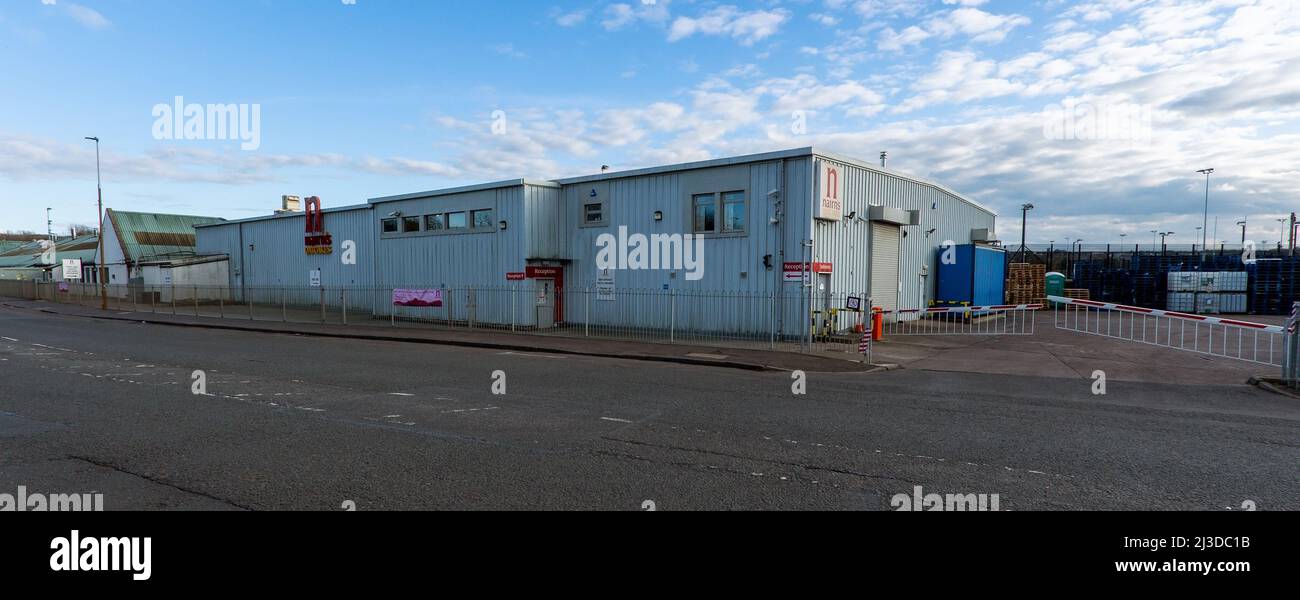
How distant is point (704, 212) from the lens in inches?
778

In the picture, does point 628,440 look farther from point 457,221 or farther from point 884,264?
point 457,221

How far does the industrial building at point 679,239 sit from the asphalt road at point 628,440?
22.2ft

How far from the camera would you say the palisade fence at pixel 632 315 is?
1762 cm

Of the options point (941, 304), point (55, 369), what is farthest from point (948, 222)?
point (55, 369)

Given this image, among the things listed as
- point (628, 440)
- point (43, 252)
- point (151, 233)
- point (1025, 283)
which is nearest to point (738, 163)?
point (628, 440)

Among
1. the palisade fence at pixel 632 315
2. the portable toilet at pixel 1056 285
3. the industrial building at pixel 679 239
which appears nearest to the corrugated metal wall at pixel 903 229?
the industrial building at pixel 679 239

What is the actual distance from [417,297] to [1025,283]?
26798mm

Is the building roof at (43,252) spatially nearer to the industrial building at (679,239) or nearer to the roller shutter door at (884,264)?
the industrial building at (679,239)

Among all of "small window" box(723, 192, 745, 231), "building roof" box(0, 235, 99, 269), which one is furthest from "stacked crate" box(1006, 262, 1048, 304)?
"building roof" box(0, 235, 99, 269)

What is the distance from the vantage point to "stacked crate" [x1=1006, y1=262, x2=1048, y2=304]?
1206 inches

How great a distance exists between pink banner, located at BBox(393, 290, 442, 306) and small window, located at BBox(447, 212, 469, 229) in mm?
2412
